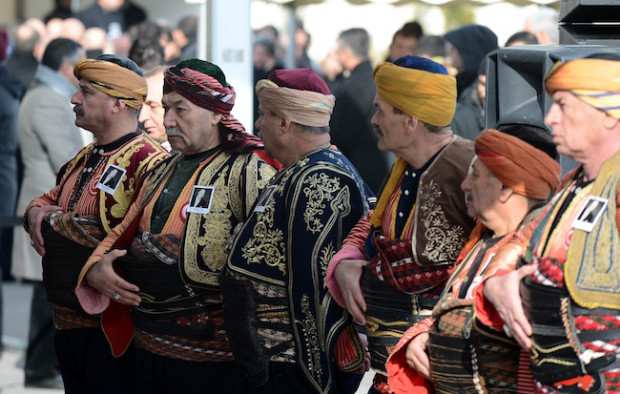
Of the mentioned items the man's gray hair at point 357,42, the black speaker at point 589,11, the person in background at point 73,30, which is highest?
the black speaker at point 589,11

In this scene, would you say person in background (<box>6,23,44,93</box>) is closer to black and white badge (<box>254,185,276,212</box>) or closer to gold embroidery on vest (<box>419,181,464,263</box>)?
black and white badge (<box>254,185,276,212</box>)

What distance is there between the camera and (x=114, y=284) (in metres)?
4.70

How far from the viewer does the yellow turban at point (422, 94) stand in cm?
375

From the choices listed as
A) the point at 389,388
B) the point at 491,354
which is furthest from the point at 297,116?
the point at 491,354

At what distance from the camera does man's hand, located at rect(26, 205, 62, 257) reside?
519 centimetres

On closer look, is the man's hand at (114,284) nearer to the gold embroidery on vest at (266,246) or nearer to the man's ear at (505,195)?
the gold embroidery on vest at (266,246)

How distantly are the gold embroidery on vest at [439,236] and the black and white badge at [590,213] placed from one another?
29.8 inches

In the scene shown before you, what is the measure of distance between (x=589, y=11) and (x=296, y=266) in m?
1.40

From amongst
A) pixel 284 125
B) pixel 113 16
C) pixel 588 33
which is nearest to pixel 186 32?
pixel 113 16

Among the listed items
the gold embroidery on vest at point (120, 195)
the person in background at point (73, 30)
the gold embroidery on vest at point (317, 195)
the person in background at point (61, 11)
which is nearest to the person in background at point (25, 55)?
the person in background at point (73, 30)

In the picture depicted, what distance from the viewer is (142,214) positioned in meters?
4.74

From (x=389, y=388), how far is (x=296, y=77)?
1295 mm

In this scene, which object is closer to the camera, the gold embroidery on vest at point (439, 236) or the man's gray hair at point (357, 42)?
the gold embroidery on vest at point (439, 236)

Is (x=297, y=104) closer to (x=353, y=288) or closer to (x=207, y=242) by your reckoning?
(x=207, y=242)
